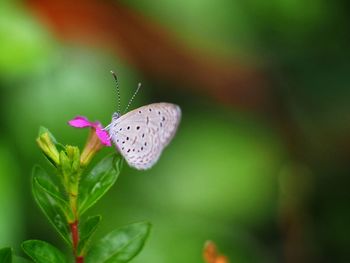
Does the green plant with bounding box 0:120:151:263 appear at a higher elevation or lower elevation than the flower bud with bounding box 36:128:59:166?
lower

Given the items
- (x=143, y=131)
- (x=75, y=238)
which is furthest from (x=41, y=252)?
(x=143, y=131)

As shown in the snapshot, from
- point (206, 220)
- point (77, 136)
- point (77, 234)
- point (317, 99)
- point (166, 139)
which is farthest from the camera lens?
point (317, 99)

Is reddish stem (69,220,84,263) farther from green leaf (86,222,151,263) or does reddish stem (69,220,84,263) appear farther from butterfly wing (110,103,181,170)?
butterfly wing (110,103,181,170)

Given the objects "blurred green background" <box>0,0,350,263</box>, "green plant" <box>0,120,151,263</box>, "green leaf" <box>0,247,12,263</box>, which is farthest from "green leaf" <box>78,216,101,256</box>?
"blurred green background" <box>0,0,350,263</box>

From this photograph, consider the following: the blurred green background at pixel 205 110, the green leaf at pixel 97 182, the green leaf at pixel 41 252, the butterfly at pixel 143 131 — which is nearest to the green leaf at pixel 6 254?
the green leaf at pixel 41 252

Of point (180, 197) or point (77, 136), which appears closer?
point (77, 136)

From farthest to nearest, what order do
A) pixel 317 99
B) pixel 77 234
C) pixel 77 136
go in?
pixel 317 99, pixel 77 136, pixel 77 234

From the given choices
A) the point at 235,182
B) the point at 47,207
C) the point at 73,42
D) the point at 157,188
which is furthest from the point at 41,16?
the point at 47,207

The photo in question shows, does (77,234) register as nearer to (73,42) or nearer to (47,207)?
(47,207)
